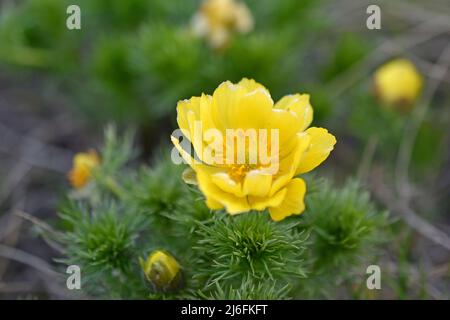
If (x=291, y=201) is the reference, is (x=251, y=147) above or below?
above

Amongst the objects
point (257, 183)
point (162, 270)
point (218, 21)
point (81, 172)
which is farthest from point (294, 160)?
point (218, 21)

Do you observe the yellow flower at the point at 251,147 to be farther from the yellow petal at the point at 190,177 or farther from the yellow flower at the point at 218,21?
the yellow flower at the point at 218,21

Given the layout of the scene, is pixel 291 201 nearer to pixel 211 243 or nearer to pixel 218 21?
pixel 211 243

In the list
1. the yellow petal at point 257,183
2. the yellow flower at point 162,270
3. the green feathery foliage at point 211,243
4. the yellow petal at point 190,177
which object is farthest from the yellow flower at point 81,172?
the yellow petal at point 257,183

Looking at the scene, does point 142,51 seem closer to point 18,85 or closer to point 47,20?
point 47,20

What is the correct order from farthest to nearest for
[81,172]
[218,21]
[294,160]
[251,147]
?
[218,21]
[81,172]
[251,147]
[294,160]

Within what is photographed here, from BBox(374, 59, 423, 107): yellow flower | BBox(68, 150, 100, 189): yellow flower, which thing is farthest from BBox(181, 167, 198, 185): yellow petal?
BBox(374, 59, 423, 107): yellow flower
